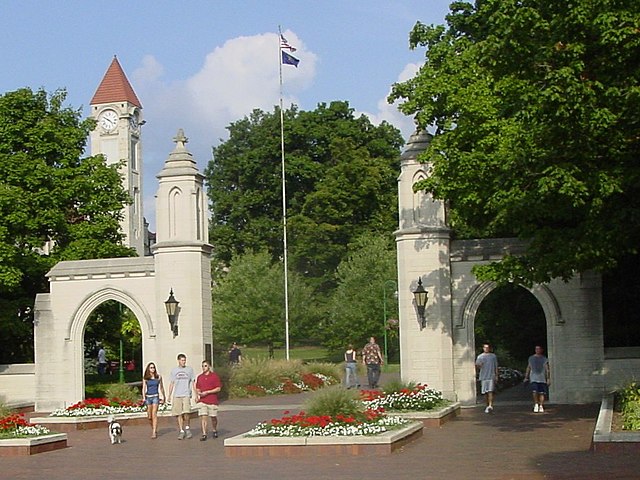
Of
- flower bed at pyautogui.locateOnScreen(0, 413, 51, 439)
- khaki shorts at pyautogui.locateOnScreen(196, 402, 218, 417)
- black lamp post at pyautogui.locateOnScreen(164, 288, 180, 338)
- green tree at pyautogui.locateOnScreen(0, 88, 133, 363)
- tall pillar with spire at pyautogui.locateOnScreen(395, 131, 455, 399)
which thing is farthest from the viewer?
green tree at pyautogui.locateOnScreen(0, 88, 133, 363)

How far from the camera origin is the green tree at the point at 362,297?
193 ft

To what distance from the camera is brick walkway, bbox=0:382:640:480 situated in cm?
1488

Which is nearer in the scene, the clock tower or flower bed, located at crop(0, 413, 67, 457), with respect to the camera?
flower bed, located at crop(0, 413, 67, 457)

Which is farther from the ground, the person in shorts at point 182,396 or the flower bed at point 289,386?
the person in shorts at point 182,396

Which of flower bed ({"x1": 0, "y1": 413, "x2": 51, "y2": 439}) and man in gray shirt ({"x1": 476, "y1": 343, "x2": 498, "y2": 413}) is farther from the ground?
man in gray shirt ({"x1": 476, "y1": 343, "x2": 498, "y2": 413})

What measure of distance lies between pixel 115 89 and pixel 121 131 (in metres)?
4.77

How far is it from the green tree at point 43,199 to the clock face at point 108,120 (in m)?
57.6

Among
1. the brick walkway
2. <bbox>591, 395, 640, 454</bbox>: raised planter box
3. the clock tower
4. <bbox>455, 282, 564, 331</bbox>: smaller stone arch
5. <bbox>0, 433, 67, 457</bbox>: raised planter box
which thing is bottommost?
the brick walkway

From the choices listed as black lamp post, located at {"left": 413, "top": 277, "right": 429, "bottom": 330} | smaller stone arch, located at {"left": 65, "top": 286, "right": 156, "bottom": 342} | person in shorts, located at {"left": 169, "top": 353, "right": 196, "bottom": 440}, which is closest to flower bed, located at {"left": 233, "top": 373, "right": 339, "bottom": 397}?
smaller stone arch, located at {"left": 65, "top": 286, "right": 156, "bottom": 342}

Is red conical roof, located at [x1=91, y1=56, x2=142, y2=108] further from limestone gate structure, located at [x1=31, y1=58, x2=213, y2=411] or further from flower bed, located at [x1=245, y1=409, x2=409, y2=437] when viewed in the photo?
flower bed, located at [x1=245, y1=409, x2=409, y2=437]

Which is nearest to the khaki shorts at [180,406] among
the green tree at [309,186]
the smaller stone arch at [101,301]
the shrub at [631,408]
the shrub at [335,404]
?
the shrub at [335,404]

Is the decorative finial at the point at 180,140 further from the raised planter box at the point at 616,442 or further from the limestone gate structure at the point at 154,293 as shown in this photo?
the raised planter box at the point at 616,442

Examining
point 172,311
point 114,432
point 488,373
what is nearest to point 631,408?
point 488,373

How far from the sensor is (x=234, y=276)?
60.4 meters
